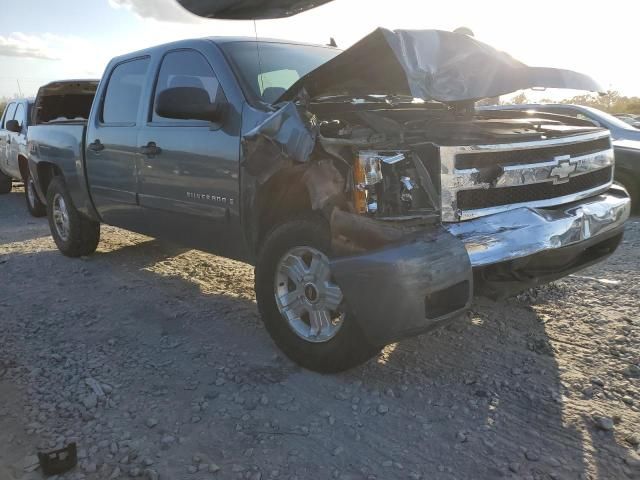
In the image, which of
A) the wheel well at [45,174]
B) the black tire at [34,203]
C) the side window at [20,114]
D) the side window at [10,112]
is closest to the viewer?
the wheel well at [45,174]

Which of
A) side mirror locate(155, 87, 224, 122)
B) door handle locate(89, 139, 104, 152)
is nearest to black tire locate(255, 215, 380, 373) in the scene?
side mirror locate(155, 87, 224, 122)

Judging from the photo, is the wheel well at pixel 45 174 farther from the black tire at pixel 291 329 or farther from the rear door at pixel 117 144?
the black tire at pixel 291 329

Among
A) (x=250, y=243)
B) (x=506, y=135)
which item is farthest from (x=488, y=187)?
(x=250, y=243)

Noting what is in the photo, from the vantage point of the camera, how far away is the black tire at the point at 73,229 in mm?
5901

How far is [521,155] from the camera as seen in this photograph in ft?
9.57

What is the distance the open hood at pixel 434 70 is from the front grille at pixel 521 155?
35cm

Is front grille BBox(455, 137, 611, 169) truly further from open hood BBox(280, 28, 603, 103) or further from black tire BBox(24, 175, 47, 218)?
black tire BBox(24, 175, 47, 218)

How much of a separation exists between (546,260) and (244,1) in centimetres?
276

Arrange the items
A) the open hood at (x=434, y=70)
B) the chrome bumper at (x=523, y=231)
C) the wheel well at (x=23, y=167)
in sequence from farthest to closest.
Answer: the wheel well at (x=23, y=167) < the open hood at (x=434, y=70) < the chrome bumper at (x=523, y=231)

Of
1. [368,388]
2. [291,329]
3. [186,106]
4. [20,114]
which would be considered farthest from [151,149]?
[20,114]

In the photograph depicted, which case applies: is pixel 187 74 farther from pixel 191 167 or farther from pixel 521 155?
pixel 521 155

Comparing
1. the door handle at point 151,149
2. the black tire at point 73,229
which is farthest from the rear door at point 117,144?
the black tire at point 73,229

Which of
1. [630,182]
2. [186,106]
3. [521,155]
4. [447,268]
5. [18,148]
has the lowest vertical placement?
[630,182]

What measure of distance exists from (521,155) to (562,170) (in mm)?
325
